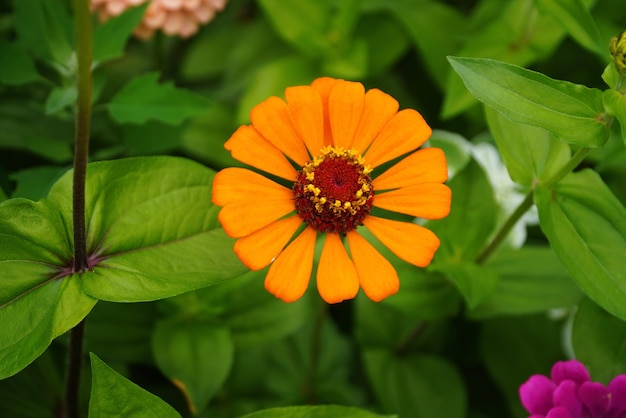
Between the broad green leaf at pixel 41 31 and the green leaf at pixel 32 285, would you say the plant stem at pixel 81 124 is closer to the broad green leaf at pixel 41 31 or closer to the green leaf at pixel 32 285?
the green leaf at pixel 32 285

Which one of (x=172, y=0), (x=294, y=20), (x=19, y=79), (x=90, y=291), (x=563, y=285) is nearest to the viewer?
(x=90, y=291)

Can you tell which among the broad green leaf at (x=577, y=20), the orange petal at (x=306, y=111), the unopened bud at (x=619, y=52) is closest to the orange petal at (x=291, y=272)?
the orange petal at (x=306, y=111)

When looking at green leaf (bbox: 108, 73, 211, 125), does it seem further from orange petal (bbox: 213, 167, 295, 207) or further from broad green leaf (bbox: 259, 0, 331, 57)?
broad green leaf (bbox: 259, 0, 331, 57)

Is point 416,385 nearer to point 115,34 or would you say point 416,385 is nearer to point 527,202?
point 527,202

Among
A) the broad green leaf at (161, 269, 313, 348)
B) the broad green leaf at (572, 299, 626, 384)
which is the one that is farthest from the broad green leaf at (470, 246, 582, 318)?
the broad green leaf at (161, 269, 313, 348)

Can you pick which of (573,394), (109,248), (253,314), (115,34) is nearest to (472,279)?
(573,394)

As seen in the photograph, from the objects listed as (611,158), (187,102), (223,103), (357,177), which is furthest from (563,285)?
(223,103)

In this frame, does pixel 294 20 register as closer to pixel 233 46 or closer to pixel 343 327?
pixel 233 46
